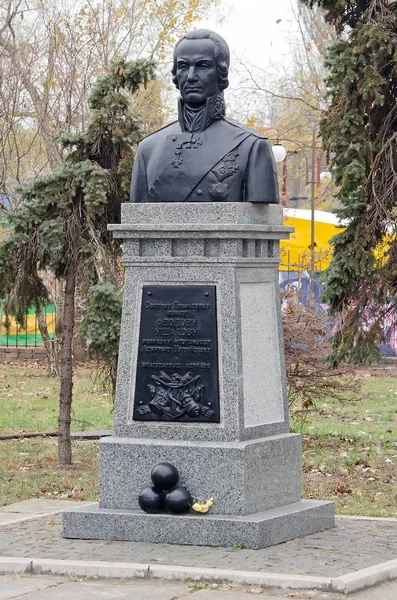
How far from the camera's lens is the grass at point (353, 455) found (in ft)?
37.9

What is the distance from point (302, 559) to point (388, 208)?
23.1 feet

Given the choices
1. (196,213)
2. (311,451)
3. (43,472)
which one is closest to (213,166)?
(196,213)

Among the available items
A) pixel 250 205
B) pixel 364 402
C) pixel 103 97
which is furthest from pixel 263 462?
pixel 364 402

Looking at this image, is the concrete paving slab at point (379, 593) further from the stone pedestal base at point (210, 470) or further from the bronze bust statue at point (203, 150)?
the bronze bust statue at point (203, 150)

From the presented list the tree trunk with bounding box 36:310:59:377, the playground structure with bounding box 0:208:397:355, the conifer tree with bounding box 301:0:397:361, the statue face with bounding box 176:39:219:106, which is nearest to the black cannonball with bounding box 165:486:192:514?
the statue face with bounding box 176:39:219:106

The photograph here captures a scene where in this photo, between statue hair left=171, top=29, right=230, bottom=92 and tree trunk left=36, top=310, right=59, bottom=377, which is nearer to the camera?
statue hair left=171, top=29, right=230, bottom=92

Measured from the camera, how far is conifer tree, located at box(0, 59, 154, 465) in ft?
43.5

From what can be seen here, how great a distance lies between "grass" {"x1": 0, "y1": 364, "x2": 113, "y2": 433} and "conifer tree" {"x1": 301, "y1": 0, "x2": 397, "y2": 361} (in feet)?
10.7

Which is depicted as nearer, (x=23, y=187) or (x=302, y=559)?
(x=302, y=559)

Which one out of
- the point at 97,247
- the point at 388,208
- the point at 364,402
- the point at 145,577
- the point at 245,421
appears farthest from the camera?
the point at 364,402

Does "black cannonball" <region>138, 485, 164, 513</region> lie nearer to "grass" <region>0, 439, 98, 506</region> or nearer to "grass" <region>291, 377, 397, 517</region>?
"grass" <region>291, 377, 397, 517</region>

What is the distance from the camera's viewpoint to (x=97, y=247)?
13320 mm

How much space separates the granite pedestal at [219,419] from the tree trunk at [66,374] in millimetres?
4312

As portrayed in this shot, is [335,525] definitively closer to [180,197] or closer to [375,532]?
[375,532]
